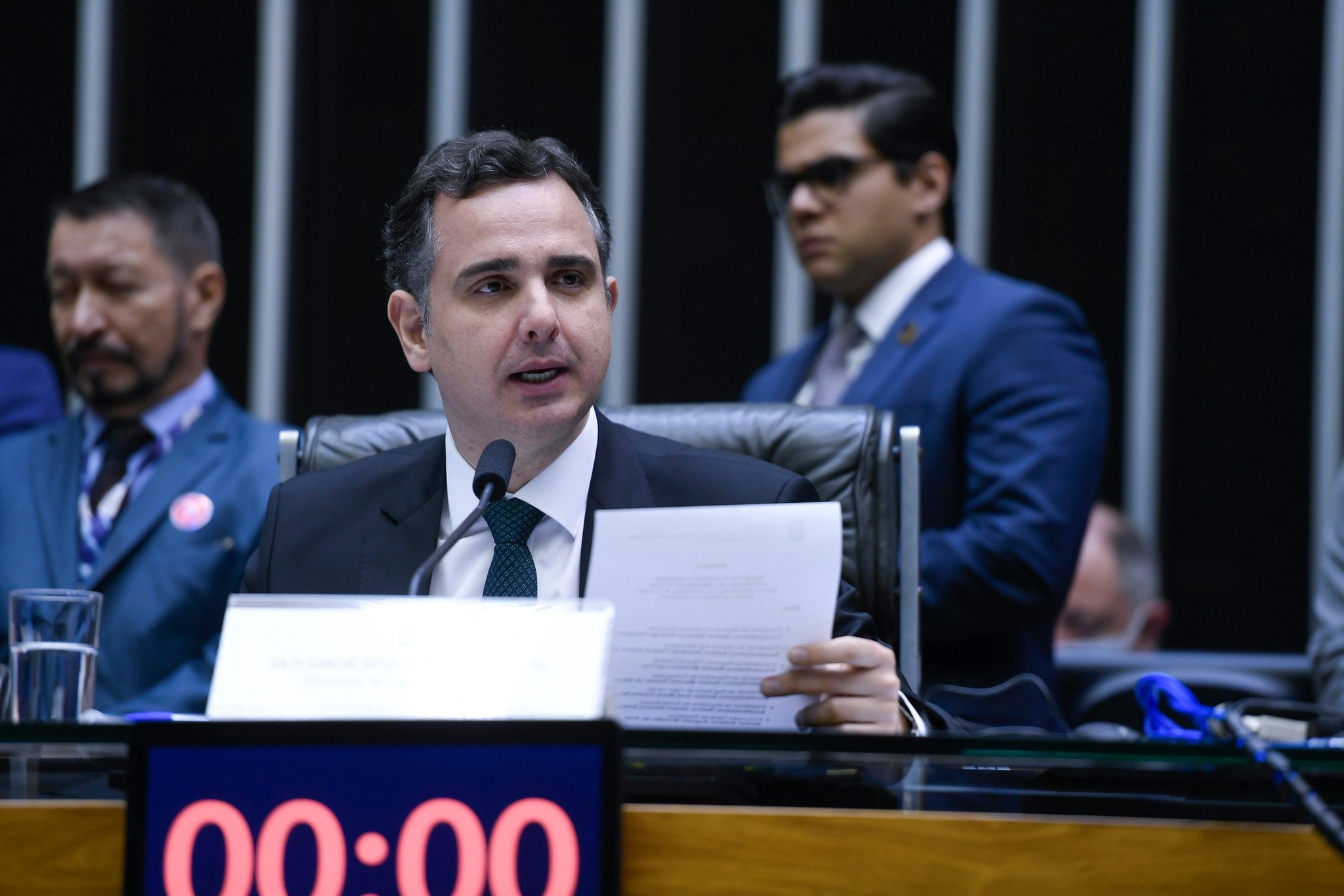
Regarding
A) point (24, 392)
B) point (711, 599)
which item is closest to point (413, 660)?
point (711, 599)

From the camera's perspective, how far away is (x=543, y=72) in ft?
15.7

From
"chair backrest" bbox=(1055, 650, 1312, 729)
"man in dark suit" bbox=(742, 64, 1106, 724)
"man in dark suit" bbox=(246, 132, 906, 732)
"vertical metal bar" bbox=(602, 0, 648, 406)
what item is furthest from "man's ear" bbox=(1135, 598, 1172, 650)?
"man in dark suit" bbox=(246, 132, 906, 732)

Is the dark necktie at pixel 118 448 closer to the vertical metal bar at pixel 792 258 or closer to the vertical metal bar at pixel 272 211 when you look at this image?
the vertical metal bar at pixel 272 211

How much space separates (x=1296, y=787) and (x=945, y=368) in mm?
1491

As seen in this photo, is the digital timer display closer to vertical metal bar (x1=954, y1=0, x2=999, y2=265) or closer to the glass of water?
the glass of water

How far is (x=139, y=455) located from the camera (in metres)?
2.62

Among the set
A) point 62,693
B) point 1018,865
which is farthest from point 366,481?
point 1018,865

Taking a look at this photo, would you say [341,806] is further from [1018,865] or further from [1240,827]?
[1240,827]

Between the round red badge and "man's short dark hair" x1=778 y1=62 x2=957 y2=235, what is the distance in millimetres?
1208

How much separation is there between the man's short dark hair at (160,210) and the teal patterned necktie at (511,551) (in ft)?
4.27

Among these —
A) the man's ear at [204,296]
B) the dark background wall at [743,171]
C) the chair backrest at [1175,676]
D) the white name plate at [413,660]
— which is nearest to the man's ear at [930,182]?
the chair backrest at [1175,676]

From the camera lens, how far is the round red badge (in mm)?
2469

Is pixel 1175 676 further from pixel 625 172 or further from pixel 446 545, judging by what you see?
pixel 625 172

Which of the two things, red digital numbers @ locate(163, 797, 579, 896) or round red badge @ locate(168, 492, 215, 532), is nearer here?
red digital numbers @ locate(163, 797, 579, 896)
